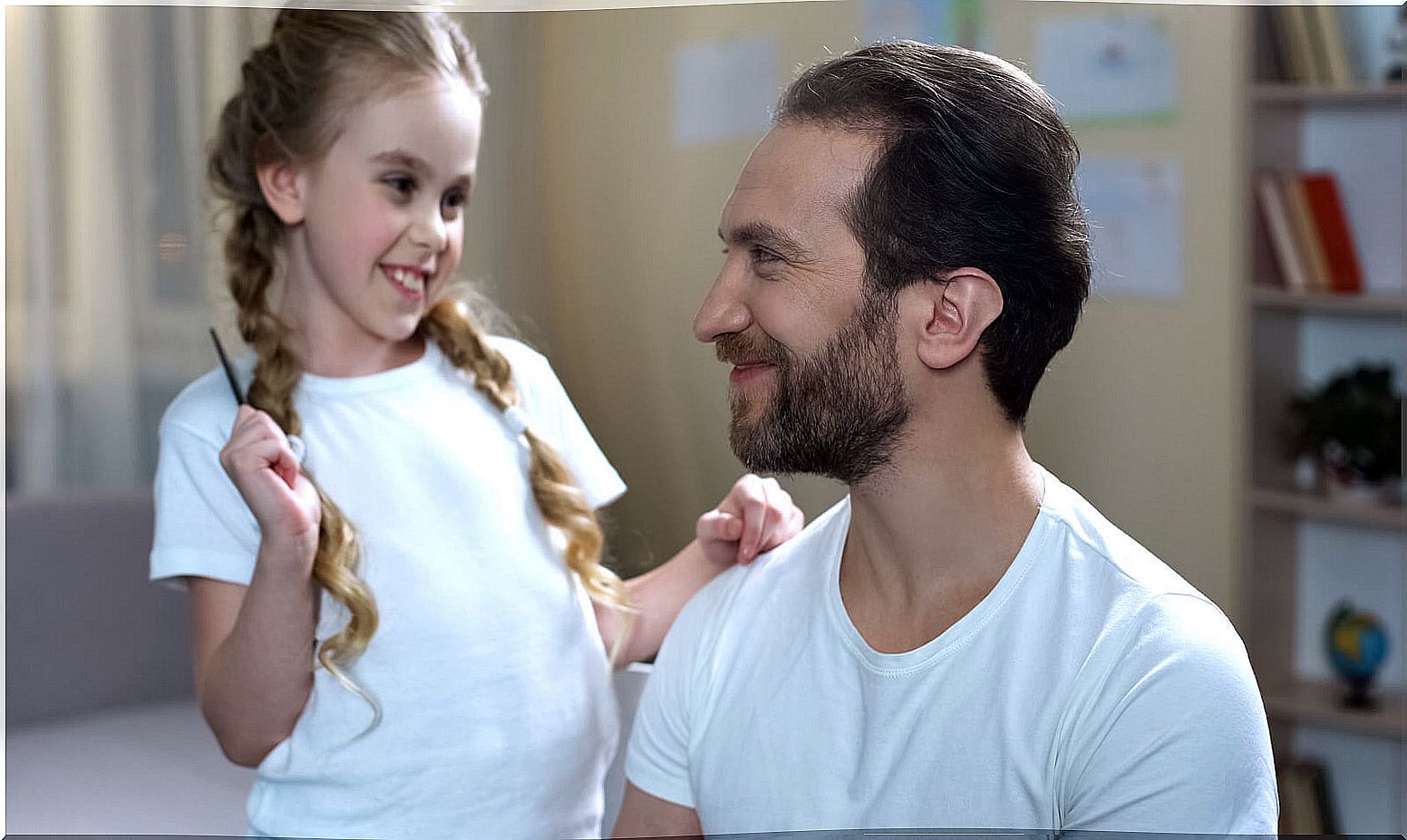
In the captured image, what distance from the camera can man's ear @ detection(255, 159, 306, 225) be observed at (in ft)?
1.97

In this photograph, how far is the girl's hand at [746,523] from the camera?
1.98 feet

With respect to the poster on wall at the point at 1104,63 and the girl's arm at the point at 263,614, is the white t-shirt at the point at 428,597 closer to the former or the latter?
the girl's arm at the point at 263,614

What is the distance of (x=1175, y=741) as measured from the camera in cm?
47

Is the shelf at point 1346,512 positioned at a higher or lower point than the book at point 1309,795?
higher

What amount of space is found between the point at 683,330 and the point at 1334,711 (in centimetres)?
66

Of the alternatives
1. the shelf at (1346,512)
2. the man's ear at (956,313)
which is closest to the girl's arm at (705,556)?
the man's ear at (956,313)

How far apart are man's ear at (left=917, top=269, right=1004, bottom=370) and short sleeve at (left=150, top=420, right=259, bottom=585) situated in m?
0.32

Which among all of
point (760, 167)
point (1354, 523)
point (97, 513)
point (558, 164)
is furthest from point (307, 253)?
point (1354, 523)

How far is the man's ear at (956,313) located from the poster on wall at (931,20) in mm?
114

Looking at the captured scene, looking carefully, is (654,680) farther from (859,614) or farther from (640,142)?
(640,142)

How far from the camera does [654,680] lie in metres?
0.61

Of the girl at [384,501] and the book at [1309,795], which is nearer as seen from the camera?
the girl at [384,501]

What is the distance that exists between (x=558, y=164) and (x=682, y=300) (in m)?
0.09

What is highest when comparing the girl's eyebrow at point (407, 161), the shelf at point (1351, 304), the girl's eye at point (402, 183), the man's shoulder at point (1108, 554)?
the girl's eyebrow at point (407, 161)
